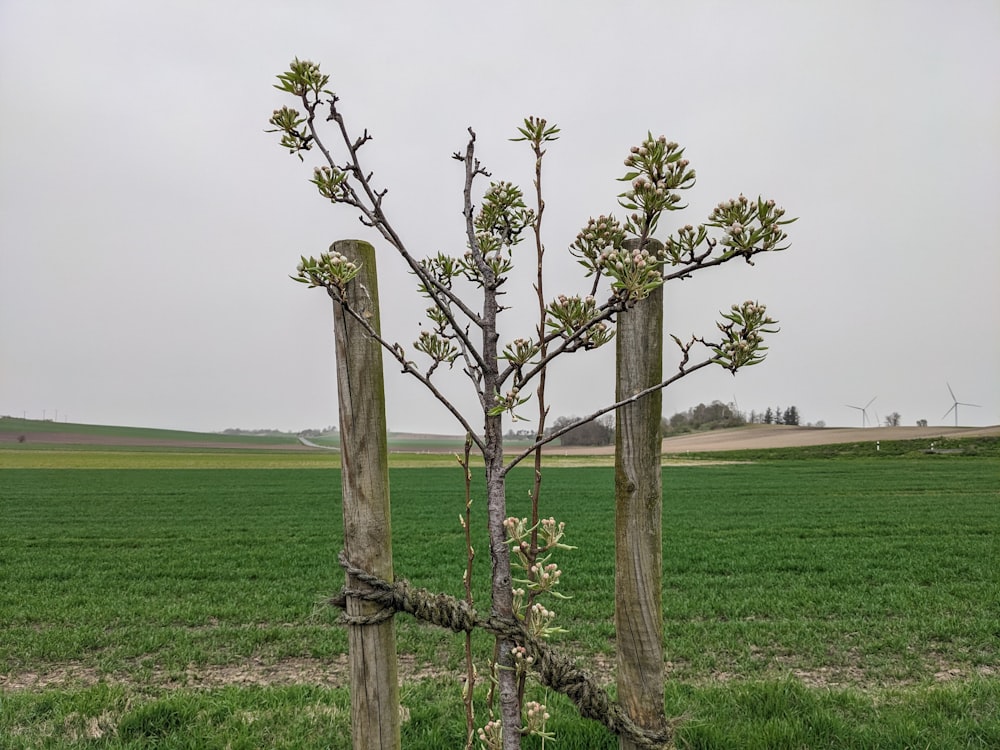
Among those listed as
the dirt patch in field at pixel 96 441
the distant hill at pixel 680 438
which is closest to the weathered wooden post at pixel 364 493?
the distant hill at pixel 680 438

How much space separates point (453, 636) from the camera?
714 cm

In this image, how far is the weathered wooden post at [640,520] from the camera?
2.00 metres

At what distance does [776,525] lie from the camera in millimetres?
16453

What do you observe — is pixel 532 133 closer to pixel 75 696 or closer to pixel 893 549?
pixel 75 696

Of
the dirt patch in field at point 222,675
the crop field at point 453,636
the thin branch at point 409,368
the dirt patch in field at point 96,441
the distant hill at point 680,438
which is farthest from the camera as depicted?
the dirt patch in field at point 96,441

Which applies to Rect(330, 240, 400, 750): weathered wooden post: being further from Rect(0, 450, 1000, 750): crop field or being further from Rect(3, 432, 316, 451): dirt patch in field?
Rect(3, 432, 316, 451): dirt patch in field

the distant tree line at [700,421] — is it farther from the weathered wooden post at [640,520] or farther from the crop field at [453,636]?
the weathered wooden post at [640,520]

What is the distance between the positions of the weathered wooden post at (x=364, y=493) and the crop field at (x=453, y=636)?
0.29 metres

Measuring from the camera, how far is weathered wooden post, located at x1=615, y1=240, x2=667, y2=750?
2002 mm

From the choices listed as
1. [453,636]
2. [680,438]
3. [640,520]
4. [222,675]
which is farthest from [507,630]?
[680,438]

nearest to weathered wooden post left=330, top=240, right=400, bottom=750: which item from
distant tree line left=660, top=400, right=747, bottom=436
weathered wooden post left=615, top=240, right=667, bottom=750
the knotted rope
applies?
the knotted rope

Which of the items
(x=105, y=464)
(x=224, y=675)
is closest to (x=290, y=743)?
(x=224, y=675)

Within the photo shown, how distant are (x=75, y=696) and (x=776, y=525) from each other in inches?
647

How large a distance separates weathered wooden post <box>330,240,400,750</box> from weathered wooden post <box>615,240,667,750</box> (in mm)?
840
